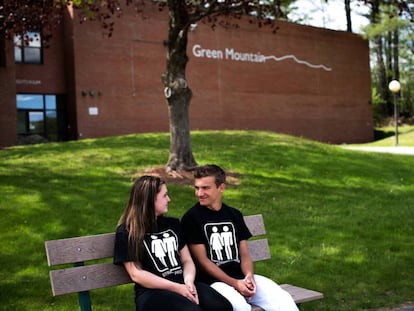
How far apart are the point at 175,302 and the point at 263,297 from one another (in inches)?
34.5

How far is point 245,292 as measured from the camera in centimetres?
450

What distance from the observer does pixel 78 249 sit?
4.26 m

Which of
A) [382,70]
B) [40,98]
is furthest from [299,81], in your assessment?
[382,70]

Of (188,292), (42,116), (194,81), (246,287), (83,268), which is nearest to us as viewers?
(188,292)

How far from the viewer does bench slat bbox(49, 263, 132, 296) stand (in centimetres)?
412

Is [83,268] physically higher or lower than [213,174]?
lower

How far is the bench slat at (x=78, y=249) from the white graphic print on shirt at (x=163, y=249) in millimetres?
334

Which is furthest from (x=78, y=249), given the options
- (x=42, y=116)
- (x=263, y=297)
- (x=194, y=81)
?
(x=194, y=81)

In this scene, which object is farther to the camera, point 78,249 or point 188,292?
point 78,249

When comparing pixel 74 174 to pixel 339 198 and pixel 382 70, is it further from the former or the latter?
pixel 382 70

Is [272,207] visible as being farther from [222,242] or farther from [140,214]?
[140,214]

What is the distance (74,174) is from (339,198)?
5462 millimetres

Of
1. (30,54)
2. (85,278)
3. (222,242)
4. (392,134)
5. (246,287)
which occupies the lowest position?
(246,287)

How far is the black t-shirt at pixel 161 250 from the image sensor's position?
4203 millimetres
